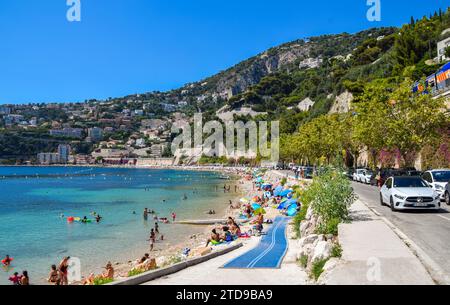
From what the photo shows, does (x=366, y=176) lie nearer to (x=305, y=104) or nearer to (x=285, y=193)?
(x=285, y=193)

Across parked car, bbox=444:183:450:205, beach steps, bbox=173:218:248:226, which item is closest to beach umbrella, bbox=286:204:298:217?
beach steps, bbox=173:218:248:226

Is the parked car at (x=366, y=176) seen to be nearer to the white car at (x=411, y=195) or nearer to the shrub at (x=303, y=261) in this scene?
the white car at (x=411, y=195)

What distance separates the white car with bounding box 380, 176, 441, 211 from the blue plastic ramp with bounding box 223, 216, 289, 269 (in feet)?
15.7

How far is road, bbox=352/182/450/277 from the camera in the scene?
8.80m

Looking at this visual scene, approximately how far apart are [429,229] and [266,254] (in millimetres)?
5197

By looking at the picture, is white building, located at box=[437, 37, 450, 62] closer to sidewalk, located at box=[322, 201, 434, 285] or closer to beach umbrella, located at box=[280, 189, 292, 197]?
beach umbrella, located at box=[280, 189, 292, 197]

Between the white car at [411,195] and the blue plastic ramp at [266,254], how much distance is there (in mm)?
4799

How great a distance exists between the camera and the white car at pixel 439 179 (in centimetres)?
1919

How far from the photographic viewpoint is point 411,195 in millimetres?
15430

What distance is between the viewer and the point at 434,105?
2831 centimetres

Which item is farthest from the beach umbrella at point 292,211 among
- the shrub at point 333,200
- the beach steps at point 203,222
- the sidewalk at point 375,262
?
the sidewalk at point 375,262
